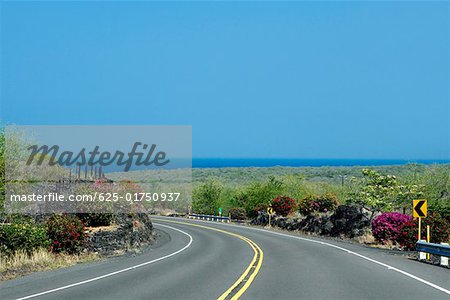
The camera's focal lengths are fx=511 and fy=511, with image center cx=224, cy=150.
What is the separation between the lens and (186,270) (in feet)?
61.5

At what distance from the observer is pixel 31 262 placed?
2031 centimetres

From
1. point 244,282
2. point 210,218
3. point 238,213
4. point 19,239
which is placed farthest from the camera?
point 210,218

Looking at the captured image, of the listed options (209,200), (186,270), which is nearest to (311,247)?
(186,270)

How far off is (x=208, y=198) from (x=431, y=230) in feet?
152

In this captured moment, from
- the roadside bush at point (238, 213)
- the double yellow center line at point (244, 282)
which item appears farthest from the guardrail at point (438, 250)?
the roadside bush at point (238, 213)

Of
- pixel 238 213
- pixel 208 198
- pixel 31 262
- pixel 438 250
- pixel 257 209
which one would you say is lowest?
pixel 238 213

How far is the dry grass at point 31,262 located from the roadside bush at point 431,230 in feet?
57.0

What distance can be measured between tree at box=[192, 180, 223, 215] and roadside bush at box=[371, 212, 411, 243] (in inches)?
1554

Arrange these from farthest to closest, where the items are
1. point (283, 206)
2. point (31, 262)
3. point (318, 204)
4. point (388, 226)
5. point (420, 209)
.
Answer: point (283, 206), point (318, 204), point (388, 226), point (420, 209), point (31, 262)

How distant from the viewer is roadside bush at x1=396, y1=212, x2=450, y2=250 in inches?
1099

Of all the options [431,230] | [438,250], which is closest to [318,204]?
[431,230]

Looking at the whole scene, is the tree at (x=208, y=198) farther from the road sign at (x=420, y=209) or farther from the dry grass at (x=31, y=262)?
the road sign at (x=420, y=209)

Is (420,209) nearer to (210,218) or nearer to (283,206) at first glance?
(283,206)

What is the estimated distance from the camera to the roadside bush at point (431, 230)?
2792 cm
